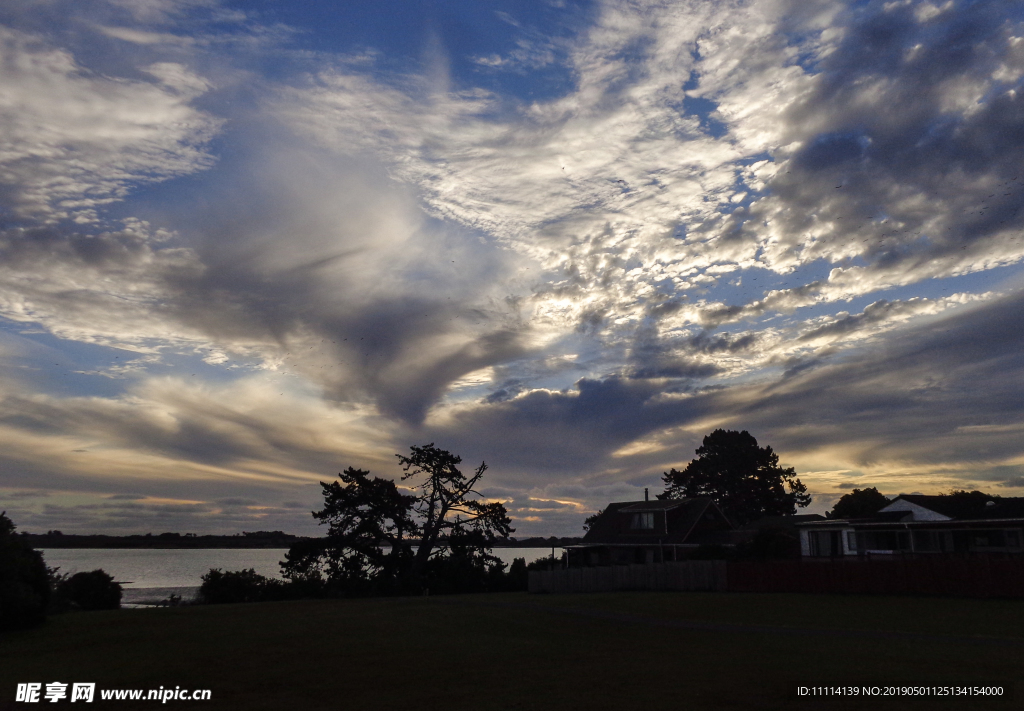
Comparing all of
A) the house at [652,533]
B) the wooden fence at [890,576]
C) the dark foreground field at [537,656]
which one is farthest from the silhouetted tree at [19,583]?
the house at [652,533]

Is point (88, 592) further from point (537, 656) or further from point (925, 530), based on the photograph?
point (925, 530)

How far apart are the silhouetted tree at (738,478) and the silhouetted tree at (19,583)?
73.0 meters

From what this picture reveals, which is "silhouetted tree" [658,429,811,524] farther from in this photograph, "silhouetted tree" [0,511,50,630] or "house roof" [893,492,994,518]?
"silhouetted tree" [0,511,50,630]

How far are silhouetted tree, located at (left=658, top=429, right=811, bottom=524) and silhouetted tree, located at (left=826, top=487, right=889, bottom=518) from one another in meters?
5.83

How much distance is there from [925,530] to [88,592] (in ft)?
159

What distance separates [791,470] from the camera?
93438 millimetres

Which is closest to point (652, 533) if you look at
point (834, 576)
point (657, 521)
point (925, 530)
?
point (657, 521)

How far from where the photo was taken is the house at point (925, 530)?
45.0m

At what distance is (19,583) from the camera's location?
76.4ft

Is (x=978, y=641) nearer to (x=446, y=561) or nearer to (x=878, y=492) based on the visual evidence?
(x=446, y=561)

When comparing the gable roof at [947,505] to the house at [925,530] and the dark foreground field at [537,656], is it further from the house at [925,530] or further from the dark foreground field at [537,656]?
the dark foreground field at [537,656]

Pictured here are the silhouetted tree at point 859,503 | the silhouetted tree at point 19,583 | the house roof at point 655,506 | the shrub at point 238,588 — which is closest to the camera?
the silhouetted tree at point 19,583

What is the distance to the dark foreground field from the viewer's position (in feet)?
42.1

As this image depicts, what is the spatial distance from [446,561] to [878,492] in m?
53.9
